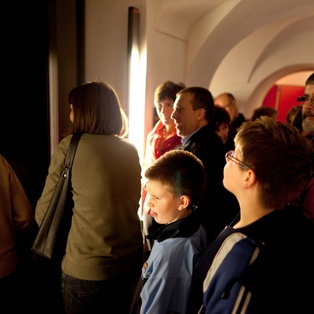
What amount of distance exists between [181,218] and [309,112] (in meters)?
0.89

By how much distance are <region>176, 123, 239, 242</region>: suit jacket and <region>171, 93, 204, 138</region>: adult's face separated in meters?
0.16

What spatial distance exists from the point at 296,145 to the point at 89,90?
101 centimetres

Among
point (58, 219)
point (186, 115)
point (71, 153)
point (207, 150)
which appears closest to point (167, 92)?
point (186, 115)

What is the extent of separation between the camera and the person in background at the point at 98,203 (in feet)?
4.73

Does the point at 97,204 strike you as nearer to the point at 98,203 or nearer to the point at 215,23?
the point at 98,203

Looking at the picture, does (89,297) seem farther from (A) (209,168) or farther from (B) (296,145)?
(B) (296,145)

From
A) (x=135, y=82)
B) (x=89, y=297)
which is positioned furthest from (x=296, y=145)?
(x=135, y=82)

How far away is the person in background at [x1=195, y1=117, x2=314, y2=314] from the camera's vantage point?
867mm

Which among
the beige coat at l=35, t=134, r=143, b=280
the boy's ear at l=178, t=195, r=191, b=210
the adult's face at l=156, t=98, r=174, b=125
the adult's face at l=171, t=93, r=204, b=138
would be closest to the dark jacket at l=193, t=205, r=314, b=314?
the boy's ear at l=178, t=195, r=191, b=210

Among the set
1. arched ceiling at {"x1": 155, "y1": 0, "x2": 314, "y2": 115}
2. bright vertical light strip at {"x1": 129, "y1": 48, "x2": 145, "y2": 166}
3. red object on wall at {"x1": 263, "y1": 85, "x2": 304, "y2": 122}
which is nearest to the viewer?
bright vertical light strip at {"x1": 129, "y1": 48, "x2": 145, "y2": 166}

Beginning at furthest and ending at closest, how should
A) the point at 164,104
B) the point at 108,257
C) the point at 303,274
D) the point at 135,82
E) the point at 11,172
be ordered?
the point at 135,82, the point at 164,104, the point at 11,172, the point at 108,257, the point at 303,274

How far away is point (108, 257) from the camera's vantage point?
59.0 inches

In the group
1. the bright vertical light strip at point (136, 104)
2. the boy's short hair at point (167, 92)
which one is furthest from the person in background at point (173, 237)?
the bright vertical light strip at point (136, 104)

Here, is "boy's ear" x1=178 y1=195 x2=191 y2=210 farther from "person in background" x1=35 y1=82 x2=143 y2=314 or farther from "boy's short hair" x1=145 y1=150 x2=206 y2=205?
"person in background" x1=35 y1=82 x2=143 y2=314
